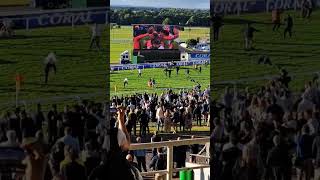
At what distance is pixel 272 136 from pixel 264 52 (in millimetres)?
843

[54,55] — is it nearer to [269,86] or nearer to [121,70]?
[269,86]

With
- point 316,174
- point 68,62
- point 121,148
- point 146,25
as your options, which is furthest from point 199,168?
point 146,25

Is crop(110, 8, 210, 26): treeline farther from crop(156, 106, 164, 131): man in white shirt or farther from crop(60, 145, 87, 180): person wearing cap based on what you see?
crop(60, 145, 87, 180): person wearing cap

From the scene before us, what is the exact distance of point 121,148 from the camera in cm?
586

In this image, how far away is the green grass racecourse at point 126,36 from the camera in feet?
81.5

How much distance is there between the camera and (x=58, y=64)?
558cm

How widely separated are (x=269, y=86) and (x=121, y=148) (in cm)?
167

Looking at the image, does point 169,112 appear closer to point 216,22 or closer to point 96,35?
point 216,22

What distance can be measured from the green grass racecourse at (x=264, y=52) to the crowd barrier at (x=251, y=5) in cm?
6

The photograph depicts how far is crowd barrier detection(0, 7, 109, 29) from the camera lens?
5.41m

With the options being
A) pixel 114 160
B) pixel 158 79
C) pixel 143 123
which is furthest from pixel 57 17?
pixel 158 79

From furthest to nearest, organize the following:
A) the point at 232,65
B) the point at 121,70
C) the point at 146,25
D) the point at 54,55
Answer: the point at 121,70, the point at 146,25, the point at 232,65, the point at 54,55

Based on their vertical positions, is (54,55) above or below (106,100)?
above

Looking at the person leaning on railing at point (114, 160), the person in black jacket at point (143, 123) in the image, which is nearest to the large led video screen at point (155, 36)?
the person in black jacket at point (143, 123)
